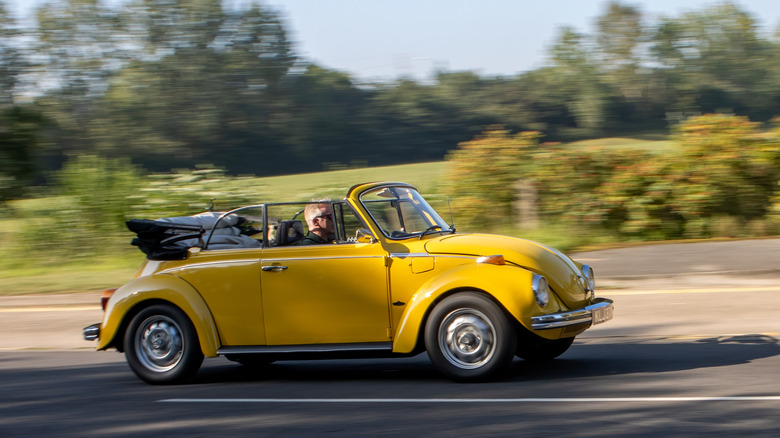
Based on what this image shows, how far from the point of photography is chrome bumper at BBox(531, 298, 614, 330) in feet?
21.9

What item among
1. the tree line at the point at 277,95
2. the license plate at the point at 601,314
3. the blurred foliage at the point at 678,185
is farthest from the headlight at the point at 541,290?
the tree line at the point at 277,95

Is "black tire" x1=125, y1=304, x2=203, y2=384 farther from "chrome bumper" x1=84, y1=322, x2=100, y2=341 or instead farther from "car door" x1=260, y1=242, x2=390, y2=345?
"car door" x1=260, y1=242, x2=390, y2=345

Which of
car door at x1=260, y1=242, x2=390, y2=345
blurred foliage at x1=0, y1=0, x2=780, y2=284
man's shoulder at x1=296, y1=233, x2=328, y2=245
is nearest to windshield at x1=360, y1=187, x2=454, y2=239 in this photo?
car door at x1=260, y1=242, x2=390, y2=345

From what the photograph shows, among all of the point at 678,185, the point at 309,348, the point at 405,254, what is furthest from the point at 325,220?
the point at 678,185

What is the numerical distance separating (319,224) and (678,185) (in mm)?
12053

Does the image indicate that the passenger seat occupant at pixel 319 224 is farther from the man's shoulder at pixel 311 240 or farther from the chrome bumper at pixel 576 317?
the chrome bumper at pixel 576 317

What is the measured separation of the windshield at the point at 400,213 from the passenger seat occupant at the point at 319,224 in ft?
1.09

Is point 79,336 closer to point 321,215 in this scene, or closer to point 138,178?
point 321,215

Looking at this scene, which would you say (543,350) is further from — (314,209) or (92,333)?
(92,333)

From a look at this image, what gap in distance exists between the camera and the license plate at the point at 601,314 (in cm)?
708

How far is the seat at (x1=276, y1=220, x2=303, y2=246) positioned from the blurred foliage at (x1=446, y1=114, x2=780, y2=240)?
11.5 metres

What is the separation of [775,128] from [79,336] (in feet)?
45.0

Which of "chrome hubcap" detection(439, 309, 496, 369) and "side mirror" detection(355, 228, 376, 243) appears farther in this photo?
Result: "side mirror" detection(355, 228, 376, 243)

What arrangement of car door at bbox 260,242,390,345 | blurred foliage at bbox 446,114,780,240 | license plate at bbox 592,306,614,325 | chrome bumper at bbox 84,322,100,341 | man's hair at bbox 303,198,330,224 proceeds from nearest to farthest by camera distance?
license plate at bbox 592,306,614,325, car door at bbox 260,242,390,345, man's hair at bbox 303,198,330,224, chrome bumper at bbox 84,322,100,341, blurred foliage at bbox 446,114,780,240
